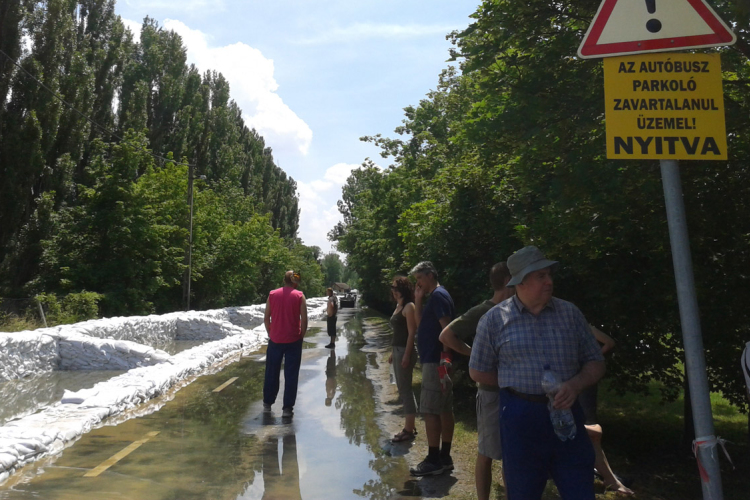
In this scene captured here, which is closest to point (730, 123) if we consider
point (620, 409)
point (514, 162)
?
point (514, 162)

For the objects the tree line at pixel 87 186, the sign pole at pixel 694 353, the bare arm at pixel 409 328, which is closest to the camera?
the sign pole at pixel 694 353

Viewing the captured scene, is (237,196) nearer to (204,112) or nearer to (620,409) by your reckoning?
(204,112)

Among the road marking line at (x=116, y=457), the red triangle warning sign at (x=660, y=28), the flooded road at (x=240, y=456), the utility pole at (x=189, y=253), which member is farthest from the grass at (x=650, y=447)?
the utility pole at (x=189, y=253)

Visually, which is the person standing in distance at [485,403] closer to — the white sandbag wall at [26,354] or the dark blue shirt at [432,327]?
the dark blue shirt at [432,327]

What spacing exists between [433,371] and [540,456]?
3.05 m

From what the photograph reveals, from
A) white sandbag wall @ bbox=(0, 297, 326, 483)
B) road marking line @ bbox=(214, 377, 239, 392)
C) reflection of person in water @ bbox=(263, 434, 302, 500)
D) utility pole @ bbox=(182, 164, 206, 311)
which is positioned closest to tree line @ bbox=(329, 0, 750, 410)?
reflection of person in water @ bbox=(263, 434, 302, 500)

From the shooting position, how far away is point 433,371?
6367 mm

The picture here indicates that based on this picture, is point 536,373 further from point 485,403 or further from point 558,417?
point 485,403

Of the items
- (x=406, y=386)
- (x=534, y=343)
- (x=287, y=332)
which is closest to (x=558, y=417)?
(x=534, y=343)

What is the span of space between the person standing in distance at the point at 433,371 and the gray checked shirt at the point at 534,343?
8.70 feet

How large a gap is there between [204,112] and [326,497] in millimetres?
45051

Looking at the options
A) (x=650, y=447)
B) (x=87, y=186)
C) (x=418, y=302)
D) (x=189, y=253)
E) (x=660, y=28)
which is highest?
(x=87, y=186)

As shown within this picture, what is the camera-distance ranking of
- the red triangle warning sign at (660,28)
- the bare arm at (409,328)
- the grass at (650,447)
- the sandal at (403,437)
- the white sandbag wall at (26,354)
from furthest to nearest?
the white sandbag wall at (26,354) → the sandal at (403,437) → the bare arm at (409,328) → the grass at (650,447) → the red triangle warning sign at (660,28)

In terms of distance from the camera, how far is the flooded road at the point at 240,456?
585cm
